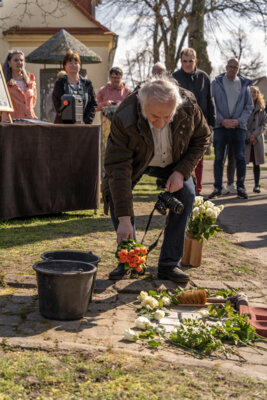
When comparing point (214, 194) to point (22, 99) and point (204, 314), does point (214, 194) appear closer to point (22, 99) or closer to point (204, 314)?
point (22, 99)

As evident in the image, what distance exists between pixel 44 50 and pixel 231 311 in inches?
410

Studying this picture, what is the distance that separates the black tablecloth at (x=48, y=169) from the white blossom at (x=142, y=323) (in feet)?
11.0

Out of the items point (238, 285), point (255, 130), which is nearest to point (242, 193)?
point (255, 130)

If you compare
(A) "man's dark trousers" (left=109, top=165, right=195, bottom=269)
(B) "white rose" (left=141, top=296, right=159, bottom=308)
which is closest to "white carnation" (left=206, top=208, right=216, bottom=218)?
(A) "man's dark trousers" (left=109, top=165, right=195, bottom=269)

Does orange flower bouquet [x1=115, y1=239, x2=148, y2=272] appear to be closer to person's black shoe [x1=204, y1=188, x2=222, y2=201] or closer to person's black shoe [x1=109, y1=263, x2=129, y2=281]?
person's black shoe [x1=109, y1=263, x2=129, y2=281]

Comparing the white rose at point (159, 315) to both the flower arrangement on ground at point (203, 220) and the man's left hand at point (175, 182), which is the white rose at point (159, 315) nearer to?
the man's left hand at point (175, 182)

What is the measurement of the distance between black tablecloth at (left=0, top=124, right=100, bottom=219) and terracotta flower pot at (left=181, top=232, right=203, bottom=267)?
2.30 m

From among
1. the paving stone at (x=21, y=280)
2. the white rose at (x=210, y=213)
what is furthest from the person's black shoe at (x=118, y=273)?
the white rose at (x=210, y=213)

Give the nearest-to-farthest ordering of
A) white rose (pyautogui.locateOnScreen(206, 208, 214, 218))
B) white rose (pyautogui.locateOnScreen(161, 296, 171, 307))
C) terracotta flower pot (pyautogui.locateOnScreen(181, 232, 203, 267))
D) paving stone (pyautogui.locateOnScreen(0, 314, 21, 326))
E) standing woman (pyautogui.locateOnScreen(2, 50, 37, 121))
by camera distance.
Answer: paving stone (pyautogui.locateOnScreen(0, 314, 21, 326)) < white rose (pyautogui.locateOnScreen(161, 296, 171, 307)) < white rose (pyautogui.locateOnScreen(206, 208, 214, 218)) < terracotta flower pot (pyautogui.locateOnScreen(181, 232, 203, 267)) < standing woman (pyautogui.locateOnScreen(2, 50, 37, 121))

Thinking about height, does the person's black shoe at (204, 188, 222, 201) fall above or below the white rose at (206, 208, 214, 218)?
below

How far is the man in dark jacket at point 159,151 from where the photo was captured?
4.01m

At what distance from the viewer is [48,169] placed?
6.84 m

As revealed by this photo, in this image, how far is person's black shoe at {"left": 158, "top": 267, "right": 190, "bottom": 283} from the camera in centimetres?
457

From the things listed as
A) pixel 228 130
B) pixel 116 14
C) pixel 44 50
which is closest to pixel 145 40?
pixel 116 14
